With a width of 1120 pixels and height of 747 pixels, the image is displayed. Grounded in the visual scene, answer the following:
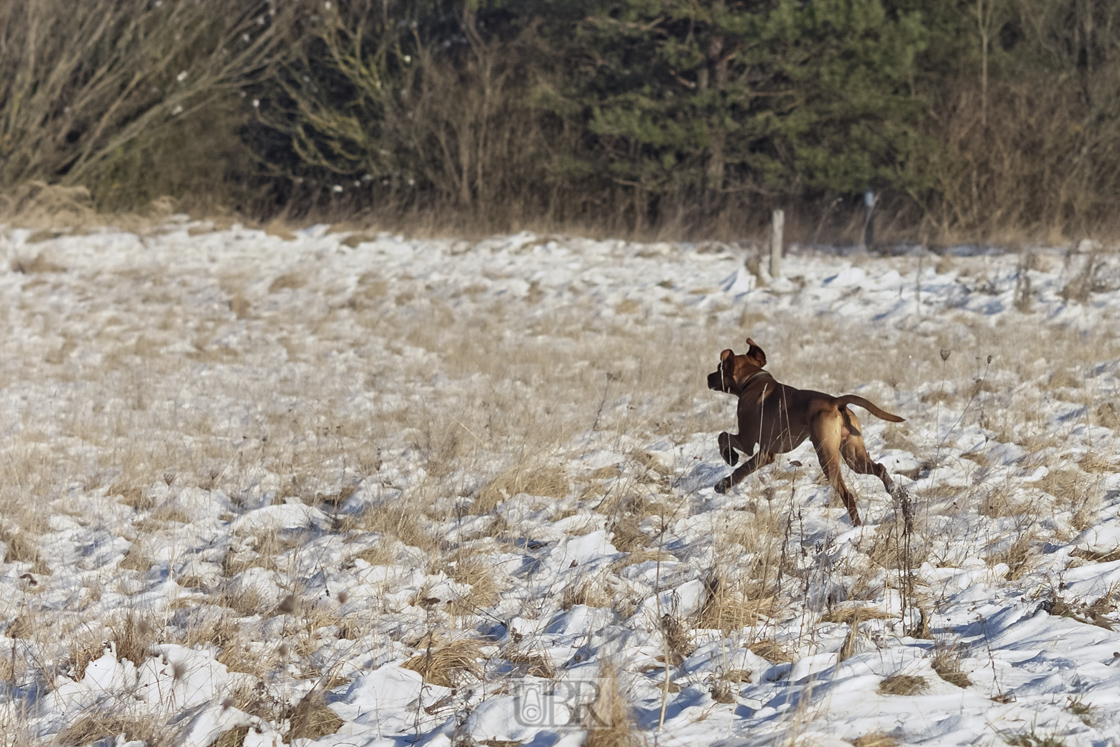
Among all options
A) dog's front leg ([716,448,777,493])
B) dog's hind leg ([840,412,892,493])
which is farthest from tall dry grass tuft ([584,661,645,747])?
dog's front leg ([716,448,777,493])

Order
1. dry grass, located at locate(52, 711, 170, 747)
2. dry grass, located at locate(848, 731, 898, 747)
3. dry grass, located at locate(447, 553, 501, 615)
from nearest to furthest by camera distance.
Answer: dry grass, located at locate(848, 731, 898, 747)
dry grass, located at locate(52, 711, 170, 747)
dry grass, located at locate(447, 553, 501, 615)

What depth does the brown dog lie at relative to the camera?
4137mm

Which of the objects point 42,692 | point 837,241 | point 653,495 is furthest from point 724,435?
point 837,241

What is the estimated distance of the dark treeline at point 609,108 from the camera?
14.4 meters

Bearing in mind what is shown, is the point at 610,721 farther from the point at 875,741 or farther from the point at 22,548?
the point at 22,548

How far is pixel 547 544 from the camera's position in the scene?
4.27 meters

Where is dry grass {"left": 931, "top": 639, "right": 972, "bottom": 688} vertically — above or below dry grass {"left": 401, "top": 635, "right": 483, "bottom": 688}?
above

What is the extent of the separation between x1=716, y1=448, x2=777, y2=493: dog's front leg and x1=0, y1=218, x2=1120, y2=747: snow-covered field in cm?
10

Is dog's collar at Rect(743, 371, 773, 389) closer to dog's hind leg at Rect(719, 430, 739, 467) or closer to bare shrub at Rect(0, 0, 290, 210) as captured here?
dog's hind leg at Rect(719, 430, 739, 467)

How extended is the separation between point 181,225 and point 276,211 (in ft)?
11.5

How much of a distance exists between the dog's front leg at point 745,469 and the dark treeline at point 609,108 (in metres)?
10.1

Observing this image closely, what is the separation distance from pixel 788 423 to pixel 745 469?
0.45 metres

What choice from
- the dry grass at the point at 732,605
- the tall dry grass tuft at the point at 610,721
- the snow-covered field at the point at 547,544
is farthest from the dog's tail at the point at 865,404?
the tall dry grass tuft at the point at 610,721

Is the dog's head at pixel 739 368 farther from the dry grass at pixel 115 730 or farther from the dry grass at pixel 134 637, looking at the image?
the dry grass at pixel 115 730
